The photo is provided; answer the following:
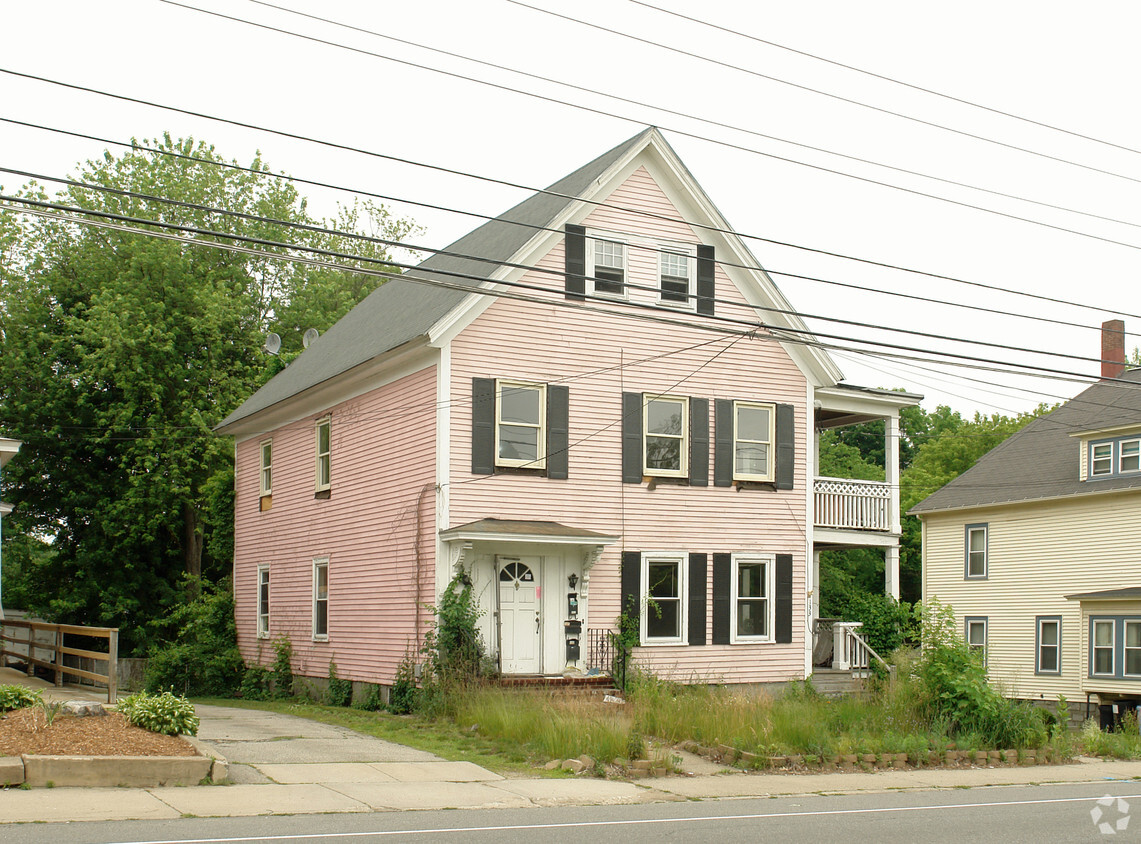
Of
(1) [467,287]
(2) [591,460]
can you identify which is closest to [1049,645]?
(2) [591,460]

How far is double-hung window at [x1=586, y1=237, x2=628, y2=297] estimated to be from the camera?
2192cm

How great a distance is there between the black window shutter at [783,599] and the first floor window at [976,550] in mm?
15599

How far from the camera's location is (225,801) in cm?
1116

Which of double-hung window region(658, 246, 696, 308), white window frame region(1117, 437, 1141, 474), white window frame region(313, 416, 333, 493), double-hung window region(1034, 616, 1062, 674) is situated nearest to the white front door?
white window frame region(313, 416, 333, 493)

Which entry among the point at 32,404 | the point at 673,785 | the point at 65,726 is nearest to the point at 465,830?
the point at 673,785

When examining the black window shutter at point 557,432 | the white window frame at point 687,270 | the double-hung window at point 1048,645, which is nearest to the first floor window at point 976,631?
the double-hung window at point 1048,645

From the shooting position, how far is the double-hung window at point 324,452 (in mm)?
24500

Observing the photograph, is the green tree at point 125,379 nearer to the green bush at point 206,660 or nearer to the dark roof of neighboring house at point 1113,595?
the green bush at point 206,660

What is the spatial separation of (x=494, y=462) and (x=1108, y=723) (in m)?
20.8

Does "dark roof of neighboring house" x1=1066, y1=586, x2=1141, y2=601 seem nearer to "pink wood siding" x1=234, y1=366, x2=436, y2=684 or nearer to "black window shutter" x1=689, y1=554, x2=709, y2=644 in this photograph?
"black window shutter" x1=689, y1=554, x2=709, y2=644

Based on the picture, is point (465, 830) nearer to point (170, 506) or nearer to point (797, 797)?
point (797, 797)

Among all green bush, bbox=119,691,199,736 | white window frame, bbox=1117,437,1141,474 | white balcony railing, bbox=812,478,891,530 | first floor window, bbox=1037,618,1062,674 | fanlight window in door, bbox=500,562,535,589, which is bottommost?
first floor window, bbox=1037,618,1062,674

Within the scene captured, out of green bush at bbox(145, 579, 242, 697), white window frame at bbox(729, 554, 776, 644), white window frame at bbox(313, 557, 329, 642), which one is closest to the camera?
white window frame at bbox(729, 554, 776, 644)

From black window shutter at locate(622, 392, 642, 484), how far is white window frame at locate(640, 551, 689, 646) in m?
1.48
